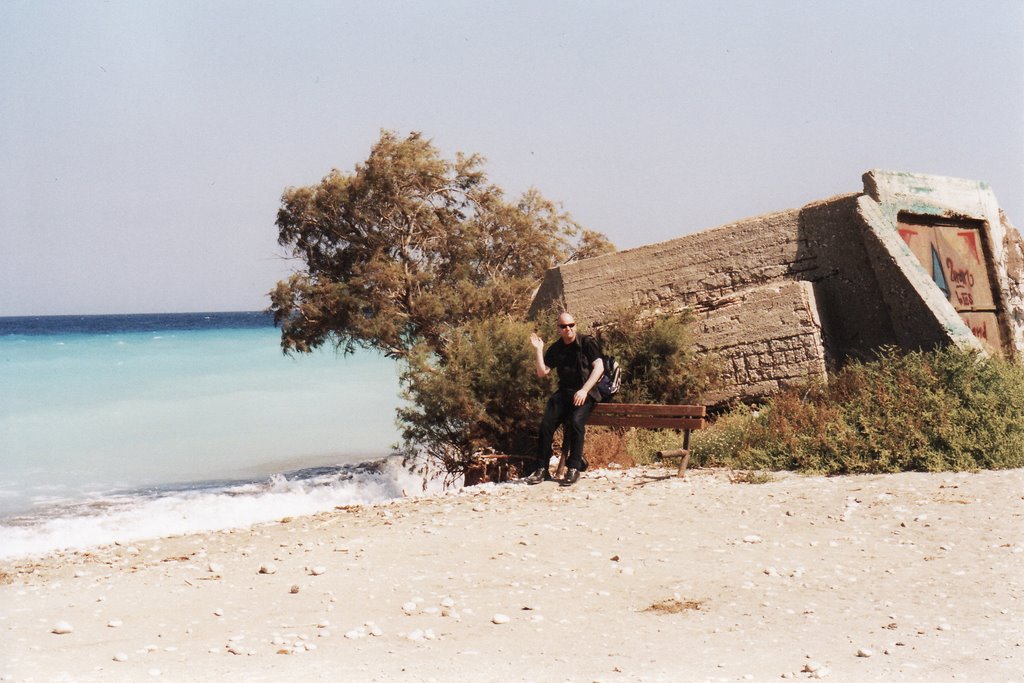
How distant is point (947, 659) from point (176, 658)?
4147 millimetres

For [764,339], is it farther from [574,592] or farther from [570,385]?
[574,592]

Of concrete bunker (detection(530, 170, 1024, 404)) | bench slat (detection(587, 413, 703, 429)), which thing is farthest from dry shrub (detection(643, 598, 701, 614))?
concrete bunker (detection(530, 170, 1024, 404))

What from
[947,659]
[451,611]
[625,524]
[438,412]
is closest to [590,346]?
[625,524]

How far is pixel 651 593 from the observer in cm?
605

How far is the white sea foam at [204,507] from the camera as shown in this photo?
11953mm

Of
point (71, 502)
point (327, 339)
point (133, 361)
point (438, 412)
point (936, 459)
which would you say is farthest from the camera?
point (133, 361)

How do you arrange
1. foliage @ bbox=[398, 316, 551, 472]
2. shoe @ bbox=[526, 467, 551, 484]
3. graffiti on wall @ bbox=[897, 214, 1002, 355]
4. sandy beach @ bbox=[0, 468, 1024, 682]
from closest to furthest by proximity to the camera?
sandy beach @ bbox=[0, 468, 1024, 682] → shoe @ bbox=[526, 467, 551, 484] → foliage @ bbox=[398, 316, 551, 472] → graffiti on wall @ bbox=[897, 214, 1002, 355]

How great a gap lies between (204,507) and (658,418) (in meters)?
8.15

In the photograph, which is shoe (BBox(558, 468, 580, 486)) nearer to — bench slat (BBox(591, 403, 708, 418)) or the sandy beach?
the sandy beach

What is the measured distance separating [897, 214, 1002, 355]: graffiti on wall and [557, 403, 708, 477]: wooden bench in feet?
16.8

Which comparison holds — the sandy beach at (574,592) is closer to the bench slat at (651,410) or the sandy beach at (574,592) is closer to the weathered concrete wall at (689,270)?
the bench slat at (651,410)

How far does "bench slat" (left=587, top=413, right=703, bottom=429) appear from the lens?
954 cm

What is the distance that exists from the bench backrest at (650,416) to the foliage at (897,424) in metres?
0.86

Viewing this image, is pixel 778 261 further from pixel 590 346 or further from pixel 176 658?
pixel 176 658
